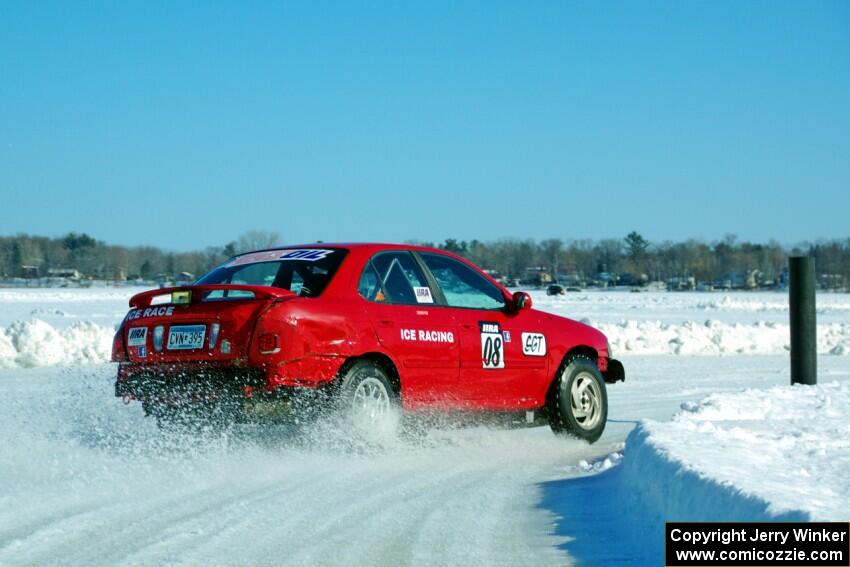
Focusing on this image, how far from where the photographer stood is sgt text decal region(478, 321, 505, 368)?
309 inches

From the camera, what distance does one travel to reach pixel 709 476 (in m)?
4.41

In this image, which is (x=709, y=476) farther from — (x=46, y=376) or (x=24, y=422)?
(x=46, y=376)

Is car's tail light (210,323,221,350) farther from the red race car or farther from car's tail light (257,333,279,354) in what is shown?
car's tail light (257,333,279,354)

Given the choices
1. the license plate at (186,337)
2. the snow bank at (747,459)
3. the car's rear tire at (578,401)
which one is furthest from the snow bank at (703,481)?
the license plate at (186,337)

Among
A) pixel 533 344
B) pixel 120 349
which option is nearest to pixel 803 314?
pixel 533 344

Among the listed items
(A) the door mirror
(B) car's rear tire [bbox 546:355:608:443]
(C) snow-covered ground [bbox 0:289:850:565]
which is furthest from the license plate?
(B) car's rear tire [bbox 546:355:608:443]

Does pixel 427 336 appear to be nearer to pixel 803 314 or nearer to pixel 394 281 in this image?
pixel 394 281

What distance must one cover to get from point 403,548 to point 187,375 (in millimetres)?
2646

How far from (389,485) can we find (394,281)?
1.87m

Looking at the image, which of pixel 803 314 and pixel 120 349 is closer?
pixel 120 349

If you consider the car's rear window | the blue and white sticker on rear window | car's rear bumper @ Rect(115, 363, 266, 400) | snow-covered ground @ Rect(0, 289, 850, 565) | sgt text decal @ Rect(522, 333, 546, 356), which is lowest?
snow-covered ground @ Rect(0, 289, 850, 565)

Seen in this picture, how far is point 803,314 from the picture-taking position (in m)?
Result: 8.93

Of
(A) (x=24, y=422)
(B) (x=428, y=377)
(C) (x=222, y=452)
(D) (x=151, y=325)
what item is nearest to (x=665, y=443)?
(B) (x=428, y=377)

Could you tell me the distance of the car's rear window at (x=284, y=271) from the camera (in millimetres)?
7039
